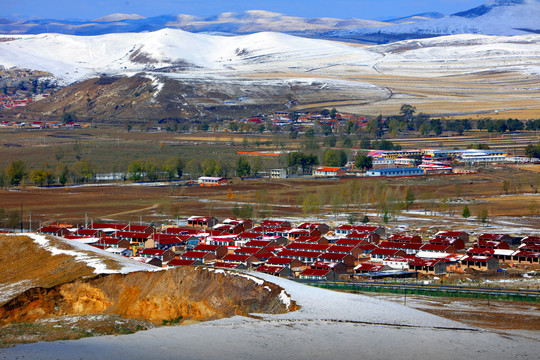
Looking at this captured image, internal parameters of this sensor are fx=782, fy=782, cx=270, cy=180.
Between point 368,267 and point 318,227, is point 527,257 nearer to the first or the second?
point 368,267

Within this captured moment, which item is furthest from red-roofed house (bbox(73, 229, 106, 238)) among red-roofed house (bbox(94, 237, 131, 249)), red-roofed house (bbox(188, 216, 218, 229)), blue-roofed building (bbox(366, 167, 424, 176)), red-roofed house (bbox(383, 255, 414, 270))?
blue-roofed building (bbox(366, 167, 424, 176))

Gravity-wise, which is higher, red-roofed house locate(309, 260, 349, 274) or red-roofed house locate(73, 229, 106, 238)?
red-roofed house locate(73, 229, 106, 238)

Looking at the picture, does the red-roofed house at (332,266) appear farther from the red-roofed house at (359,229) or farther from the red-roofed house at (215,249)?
the red-roofed house at (359,229)

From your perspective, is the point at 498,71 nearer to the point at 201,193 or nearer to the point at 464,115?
the point at 464,115

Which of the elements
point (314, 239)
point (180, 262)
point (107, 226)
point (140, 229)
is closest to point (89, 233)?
point (107, 226)

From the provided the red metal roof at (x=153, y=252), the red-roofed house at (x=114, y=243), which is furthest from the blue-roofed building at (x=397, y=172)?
the red metal roof at (x=153, y=252)

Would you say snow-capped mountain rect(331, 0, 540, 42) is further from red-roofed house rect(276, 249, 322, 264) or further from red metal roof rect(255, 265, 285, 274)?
red metal roof rect(255, 265, 285, 274)

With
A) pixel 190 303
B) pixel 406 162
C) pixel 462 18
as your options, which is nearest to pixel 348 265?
pixel 190 303
